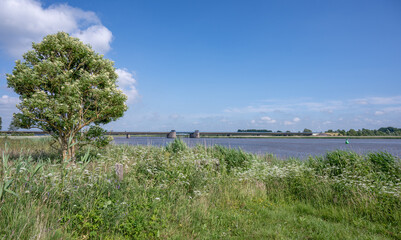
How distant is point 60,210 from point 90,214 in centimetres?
65

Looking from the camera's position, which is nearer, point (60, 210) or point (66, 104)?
point (60, 210)

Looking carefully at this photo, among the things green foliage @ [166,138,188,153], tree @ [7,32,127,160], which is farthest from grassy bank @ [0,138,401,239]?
green foliage @ [166,138,188,153]

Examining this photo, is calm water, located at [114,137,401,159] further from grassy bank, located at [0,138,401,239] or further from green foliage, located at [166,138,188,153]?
grassy bank, located at [0,138,401,239]

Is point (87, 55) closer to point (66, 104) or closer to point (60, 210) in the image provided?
point (66, 104)

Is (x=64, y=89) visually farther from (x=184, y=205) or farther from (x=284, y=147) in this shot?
(x=284, y=147)

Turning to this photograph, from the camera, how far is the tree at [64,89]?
962 centimetres

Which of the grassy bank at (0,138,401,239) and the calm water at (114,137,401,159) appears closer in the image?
the grassy bank at (0,138,401,239)

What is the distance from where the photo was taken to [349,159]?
9.64 metres

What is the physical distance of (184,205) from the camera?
5473 millimetres

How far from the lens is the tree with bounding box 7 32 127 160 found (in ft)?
31.6

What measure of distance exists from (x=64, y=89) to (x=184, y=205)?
7351mm

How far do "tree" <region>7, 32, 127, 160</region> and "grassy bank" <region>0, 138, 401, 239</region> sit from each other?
3.87m

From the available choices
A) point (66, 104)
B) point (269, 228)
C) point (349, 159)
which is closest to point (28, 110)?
point (66, 104)

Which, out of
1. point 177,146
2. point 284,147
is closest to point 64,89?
point 177,146
